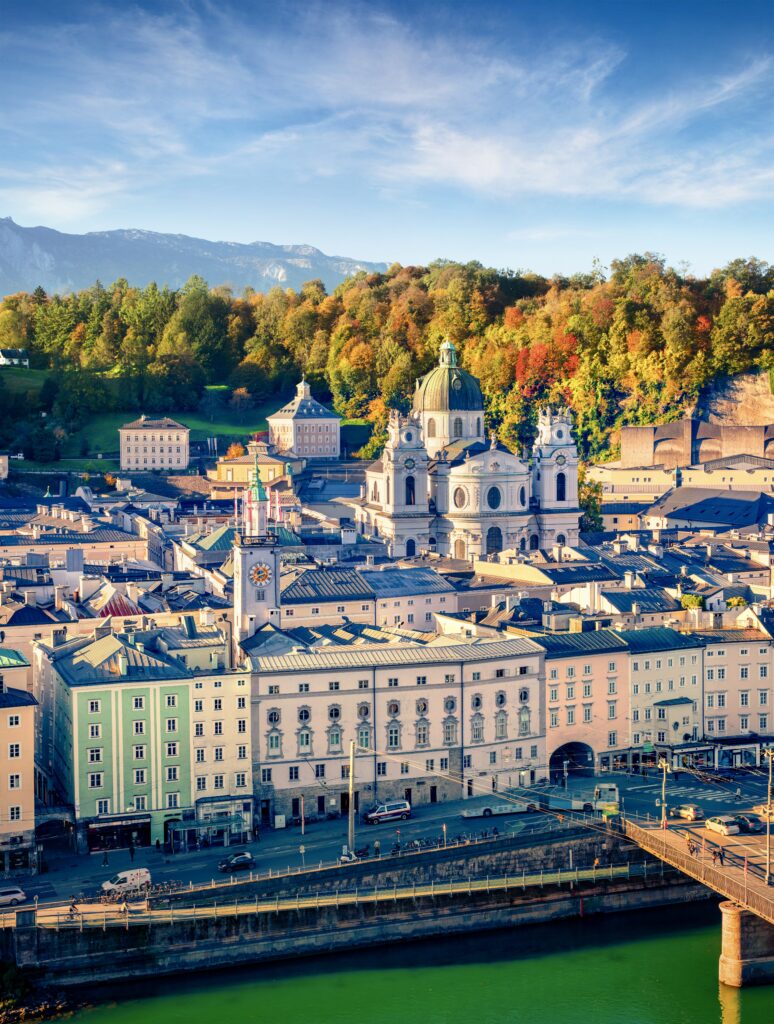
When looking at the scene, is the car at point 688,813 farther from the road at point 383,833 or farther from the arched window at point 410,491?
the arched window at point 410,491

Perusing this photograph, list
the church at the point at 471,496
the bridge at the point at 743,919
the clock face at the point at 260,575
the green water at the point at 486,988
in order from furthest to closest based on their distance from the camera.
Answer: the church at the point at 471,496, the clock face at the point at 260,575, the bridge at the point at 743,919, the green water at the point at 486,988

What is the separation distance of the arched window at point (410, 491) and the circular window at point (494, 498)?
3.34 meters

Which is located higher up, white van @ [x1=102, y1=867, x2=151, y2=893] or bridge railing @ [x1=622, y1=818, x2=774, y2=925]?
bridge railing @ [x1=622, y1=818, x2=774, y2=925]

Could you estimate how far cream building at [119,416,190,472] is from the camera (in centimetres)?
9900

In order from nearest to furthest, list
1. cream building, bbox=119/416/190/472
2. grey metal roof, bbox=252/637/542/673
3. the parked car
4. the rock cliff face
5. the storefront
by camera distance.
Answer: the storefront < the parked car < grey metal roof, bbox=252/637/542/673 < the rock cliff face < cream building, bbox=119/416/190/472

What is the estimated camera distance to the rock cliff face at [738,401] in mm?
96938

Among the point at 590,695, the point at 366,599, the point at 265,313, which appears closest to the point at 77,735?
the point at 590,695

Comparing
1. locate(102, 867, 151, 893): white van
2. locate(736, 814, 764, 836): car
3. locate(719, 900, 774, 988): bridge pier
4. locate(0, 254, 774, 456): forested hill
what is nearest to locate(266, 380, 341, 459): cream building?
locate(0, 254, 774, 456): forested hill

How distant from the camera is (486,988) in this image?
Result: 1350 inches

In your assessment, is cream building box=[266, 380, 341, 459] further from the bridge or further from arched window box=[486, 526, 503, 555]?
the bridge

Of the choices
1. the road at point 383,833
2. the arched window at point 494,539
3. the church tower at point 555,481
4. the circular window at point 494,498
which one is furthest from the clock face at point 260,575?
the church tower at point 555,481

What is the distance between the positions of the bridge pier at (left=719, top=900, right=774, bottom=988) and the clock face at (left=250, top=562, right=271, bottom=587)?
16876 millimetres

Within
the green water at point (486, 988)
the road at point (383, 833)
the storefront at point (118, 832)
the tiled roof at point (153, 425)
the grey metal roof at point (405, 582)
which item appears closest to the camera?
the green water at point (486, 988)

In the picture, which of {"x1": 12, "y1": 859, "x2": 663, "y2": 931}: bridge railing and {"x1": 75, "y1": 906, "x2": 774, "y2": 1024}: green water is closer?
{"x1": 75, "y1": 906, "x2": 774, "y2": 1024}: green water
